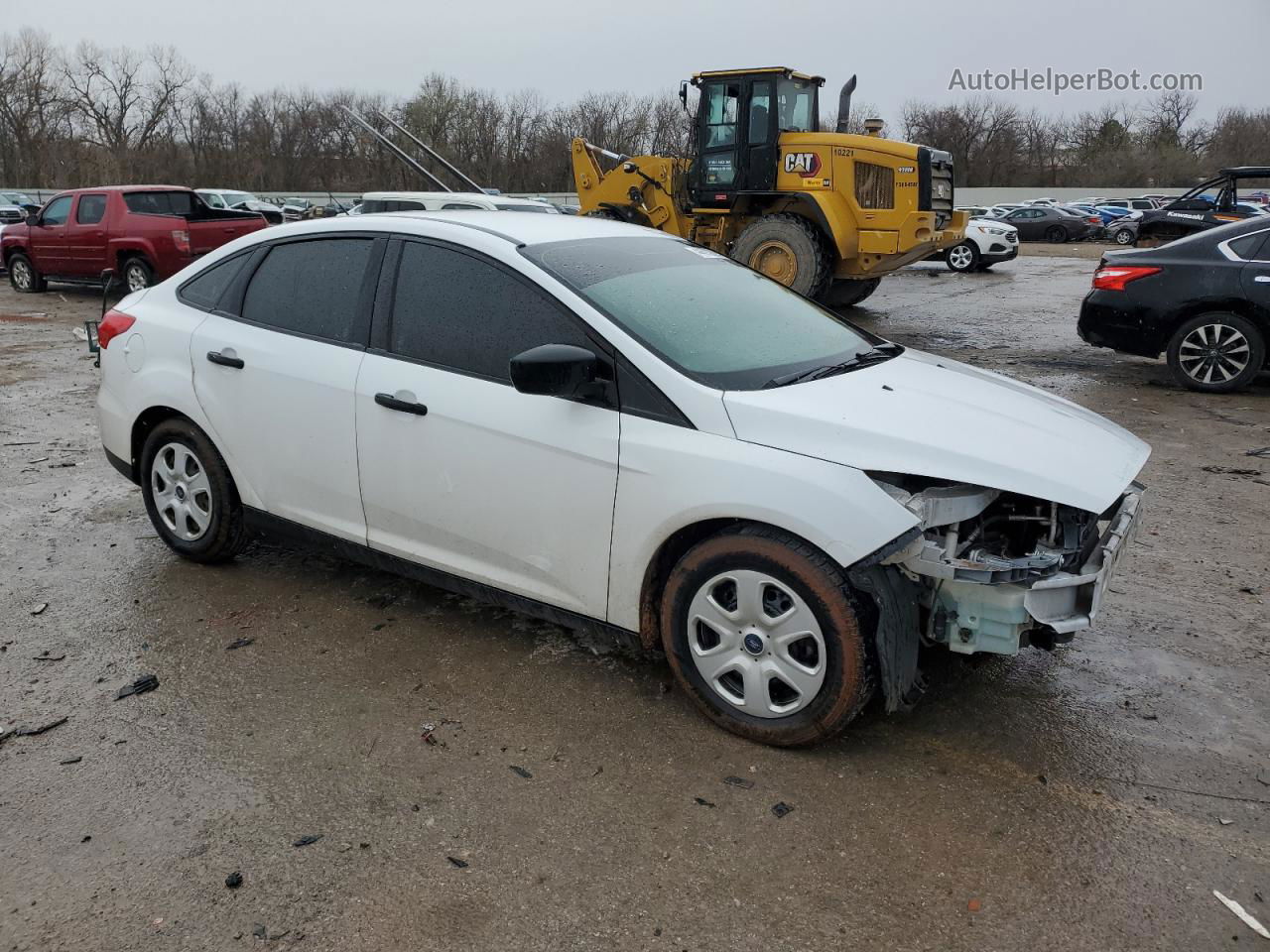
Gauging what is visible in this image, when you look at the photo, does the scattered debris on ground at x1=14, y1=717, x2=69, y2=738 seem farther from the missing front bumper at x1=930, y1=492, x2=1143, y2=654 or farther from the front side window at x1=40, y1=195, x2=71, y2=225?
the front side window at x1=40, y1=195, x2=71, y2=225

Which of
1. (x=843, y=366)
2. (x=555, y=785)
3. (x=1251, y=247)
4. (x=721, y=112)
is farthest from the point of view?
(x=721, y=112)

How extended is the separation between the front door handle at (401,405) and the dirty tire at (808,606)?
3.78 ft

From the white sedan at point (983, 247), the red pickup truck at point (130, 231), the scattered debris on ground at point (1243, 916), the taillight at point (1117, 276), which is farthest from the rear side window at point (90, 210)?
the scattered debris on ground at point (1243, 916)

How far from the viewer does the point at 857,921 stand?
8.23ft

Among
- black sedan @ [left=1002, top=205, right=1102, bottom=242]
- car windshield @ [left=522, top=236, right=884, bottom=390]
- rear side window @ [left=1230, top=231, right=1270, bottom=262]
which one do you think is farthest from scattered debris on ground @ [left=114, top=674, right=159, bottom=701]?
black sedan @ [left=1002, top=205, right=1102, bottom=242]

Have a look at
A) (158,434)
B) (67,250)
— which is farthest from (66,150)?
(158,434)

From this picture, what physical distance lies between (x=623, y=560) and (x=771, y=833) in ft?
3.24

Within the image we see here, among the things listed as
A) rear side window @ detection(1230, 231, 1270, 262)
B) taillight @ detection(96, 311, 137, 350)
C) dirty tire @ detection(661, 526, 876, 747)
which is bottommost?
dirty tire @ detection(661, 526, 876, 747)

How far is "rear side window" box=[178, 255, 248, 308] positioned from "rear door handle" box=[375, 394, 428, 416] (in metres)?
1.21

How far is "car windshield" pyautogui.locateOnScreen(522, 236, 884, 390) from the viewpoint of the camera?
3.49m

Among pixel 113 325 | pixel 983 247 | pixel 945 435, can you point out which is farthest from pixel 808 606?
pixel 983 247

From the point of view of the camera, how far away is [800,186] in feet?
41.8

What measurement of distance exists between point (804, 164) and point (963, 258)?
9695mm

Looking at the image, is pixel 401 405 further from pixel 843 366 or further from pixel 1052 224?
pixel 1052 224
